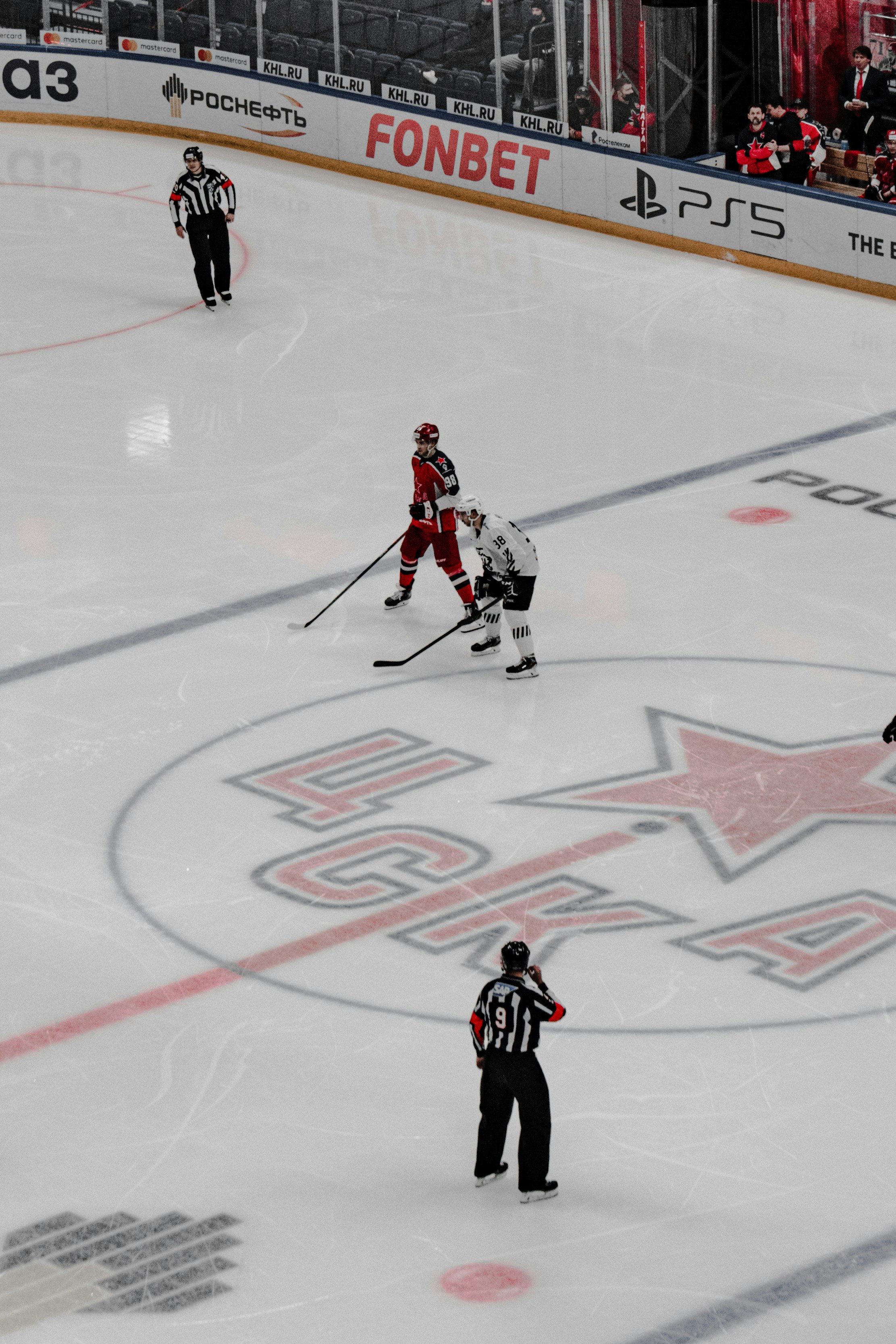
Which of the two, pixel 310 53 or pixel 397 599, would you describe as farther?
pixel 310 53

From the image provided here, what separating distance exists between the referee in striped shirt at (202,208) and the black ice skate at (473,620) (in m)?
6.48

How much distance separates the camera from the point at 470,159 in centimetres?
2217

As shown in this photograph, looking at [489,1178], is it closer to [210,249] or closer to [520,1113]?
[520,1113]

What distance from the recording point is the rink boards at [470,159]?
19469 millimetres

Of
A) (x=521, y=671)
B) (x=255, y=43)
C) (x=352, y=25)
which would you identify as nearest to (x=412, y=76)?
(x=352, y=25)

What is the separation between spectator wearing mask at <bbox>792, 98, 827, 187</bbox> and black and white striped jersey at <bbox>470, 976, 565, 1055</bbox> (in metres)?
13.3

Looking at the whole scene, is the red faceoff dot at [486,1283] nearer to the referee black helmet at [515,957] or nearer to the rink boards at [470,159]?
the referee black helmet at [515,957]

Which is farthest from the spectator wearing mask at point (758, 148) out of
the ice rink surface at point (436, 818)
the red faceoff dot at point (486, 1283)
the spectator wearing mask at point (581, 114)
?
the red faceoff dot at point (486, 1283)

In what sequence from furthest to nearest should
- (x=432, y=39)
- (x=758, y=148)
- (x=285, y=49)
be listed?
(x=285, y=49) < (x=432, y=39) < (x=758, y=148)

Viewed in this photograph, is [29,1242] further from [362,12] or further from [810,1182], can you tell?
[362,12]

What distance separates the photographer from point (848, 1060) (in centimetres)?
886

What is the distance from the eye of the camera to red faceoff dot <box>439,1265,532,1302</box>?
7.51 meters

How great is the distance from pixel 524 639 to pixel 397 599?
1376 millimetres

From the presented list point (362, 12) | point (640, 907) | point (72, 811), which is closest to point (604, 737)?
point (640, 907)
